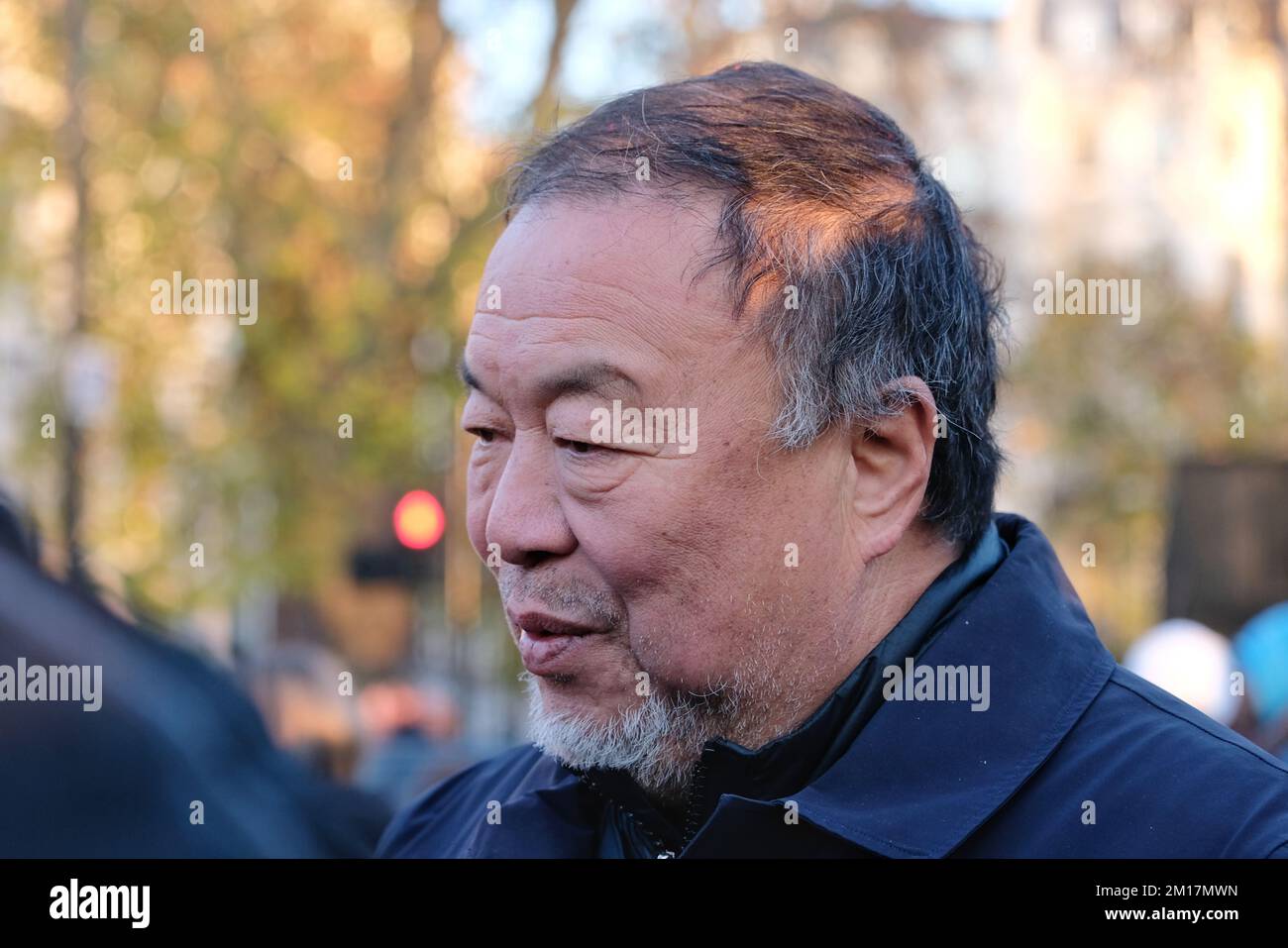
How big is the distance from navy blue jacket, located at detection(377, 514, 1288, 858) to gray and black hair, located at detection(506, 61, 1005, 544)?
0.25 meters

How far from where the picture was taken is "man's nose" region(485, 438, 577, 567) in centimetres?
196

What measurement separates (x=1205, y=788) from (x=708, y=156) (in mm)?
1115

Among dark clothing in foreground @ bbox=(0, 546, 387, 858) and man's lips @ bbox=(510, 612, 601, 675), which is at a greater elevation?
man's lips @ bbox=(510, 612, 601, 675)

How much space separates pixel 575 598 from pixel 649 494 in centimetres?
18

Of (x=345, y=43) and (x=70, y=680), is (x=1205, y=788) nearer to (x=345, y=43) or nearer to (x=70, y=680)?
(x=70, y=680)

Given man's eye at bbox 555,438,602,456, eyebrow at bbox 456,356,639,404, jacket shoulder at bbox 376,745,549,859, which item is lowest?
jacket shoulder at bbox 376,745,549,859

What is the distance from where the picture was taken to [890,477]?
208 centimetres

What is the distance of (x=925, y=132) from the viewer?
13281 millimetres

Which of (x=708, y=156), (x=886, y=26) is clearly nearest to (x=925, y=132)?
(x=886, y=26)
